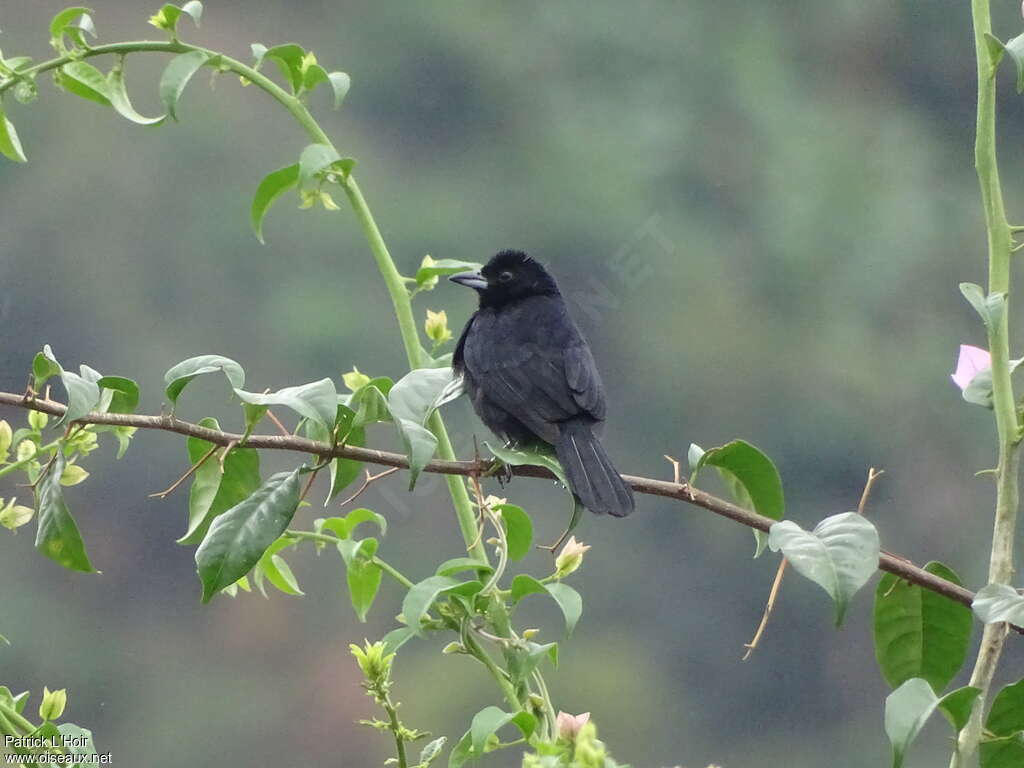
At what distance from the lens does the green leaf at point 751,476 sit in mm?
874

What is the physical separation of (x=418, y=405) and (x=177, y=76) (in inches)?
12.9

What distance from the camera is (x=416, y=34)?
216 inches

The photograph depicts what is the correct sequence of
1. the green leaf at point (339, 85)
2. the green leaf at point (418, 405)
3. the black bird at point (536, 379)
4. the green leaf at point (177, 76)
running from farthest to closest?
the black bird at point (536, 379) → the green leaf at point (339, 85) → the green leaf at point (177, 76) → the green leaf at point (418, 405)

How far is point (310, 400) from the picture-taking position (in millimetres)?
781

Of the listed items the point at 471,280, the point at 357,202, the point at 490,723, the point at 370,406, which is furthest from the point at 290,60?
the point at 471,280

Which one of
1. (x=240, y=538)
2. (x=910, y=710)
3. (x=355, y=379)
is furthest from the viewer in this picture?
(x=355, y=379)

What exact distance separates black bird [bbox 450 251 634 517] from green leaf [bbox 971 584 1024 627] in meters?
0.69

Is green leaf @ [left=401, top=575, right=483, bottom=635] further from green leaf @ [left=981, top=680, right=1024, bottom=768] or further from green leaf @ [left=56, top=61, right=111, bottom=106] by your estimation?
green leaf @ [left=56, top=61, right=111, bottom=106]

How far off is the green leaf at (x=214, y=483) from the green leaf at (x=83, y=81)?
0.31 metres

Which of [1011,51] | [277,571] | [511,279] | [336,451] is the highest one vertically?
[1011,51]

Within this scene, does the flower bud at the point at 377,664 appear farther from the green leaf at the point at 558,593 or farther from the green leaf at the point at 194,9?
the green leaf at the point at 194,9

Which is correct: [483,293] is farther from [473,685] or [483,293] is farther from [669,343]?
[669,343]

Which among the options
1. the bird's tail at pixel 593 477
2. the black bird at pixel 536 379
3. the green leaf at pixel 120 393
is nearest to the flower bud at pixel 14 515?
the green leaf at pixel 120 393

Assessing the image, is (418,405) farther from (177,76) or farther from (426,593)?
(177,76)
